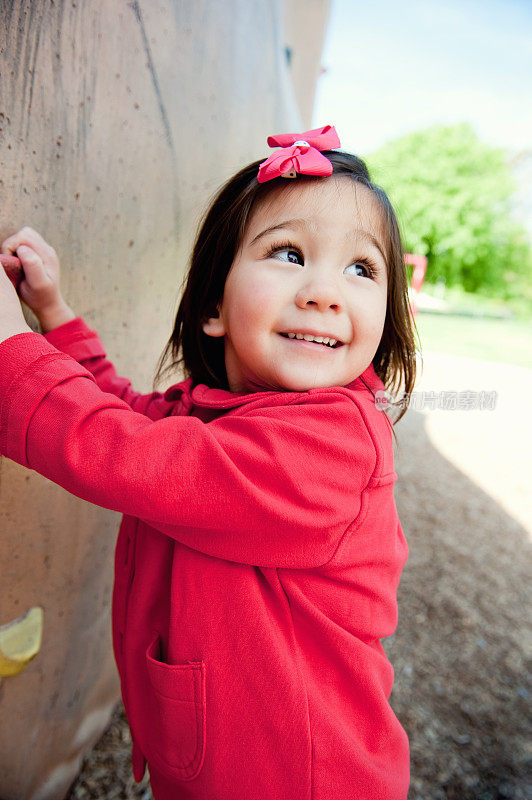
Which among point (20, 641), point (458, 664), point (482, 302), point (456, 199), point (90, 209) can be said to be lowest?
point (482, 302)

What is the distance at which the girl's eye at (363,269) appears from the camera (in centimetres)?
119

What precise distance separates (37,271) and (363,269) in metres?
0.67

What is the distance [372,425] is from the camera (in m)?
1.04

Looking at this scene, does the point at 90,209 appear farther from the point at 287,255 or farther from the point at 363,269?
the point at 363,269

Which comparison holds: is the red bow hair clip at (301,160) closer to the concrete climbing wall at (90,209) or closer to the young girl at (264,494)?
the young girl at (264,494)

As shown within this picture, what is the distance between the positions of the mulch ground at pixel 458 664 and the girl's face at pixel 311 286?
1.66 metres

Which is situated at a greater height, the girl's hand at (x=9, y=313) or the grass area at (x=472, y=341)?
the girl's hand at (x=9, y=313)

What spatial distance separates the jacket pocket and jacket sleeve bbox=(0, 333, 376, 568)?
0.25 m

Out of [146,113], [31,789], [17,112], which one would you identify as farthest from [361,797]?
[146,113]

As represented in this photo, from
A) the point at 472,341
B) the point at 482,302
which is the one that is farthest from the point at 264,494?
the point at 482,302

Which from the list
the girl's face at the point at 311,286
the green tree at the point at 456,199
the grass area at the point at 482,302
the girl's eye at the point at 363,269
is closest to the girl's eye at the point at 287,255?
the girl's face at the point at 311,286

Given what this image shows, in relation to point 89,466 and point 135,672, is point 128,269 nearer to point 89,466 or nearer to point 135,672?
point 89,466

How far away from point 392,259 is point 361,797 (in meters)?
1.11

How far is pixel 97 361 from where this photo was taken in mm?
1400
